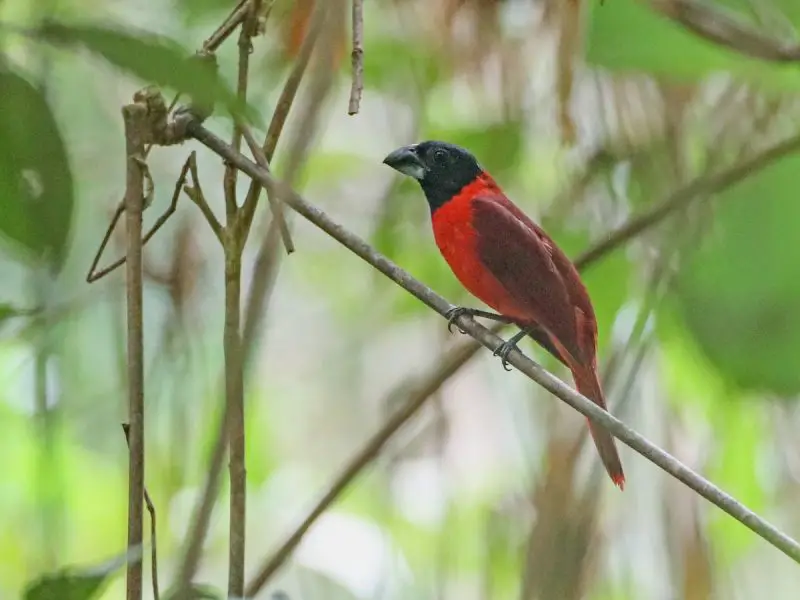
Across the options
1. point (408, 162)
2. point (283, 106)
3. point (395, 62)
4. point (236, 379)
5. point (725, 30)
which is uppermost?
point (395, 62)

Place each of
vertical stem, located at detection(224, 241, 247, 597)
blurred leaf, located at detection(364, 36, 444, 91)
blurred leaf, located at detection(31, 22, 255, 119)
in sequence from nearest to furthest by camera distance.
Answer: blurred leaf, located at detection(31, 22, 255, 119) → vertical stem, located at detection(224, 241, 247, 597) → blurred leaf, located at detection(364, 36, 444, 91)

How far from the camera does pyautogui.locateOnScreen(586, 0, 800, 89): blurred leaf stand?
3.06ft

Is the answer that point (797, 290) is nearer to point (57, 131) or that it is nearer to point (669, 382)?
point (669, 382)

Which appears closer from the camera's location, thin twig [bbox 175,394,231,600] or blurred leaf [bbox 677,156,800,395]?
thin twig [bbox 175,394,231,600]

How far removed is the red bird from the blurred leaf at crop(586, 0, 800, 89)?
0.21 m

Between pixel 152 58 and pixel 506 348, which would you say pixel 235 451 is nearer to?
pixel 506 348

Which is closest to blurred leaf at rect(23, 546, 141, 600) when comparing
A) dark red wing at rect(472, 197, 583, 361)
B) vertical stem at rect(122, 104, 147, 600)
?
vertical stem at rect(122, 104, 147, 600)

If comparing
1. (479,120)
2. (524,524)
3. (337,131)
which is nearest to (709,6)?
(479,120)

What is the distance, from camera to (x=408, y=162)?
120cm

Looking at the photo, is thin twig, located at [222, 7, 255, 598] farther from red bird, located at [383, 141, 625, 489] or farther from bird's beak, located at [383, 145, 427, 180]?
bird's beak, located at [383, 145, 427, 180]

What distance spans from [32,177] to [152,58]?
230 mm

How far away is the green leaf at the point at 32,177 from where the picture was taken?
24.1 inches

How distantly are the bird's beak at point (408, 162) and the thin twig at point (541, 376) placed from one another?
42 centimetres

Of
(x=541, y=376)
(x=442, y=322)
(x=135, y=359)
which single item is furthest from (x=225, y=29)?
(x=442, y=322)
